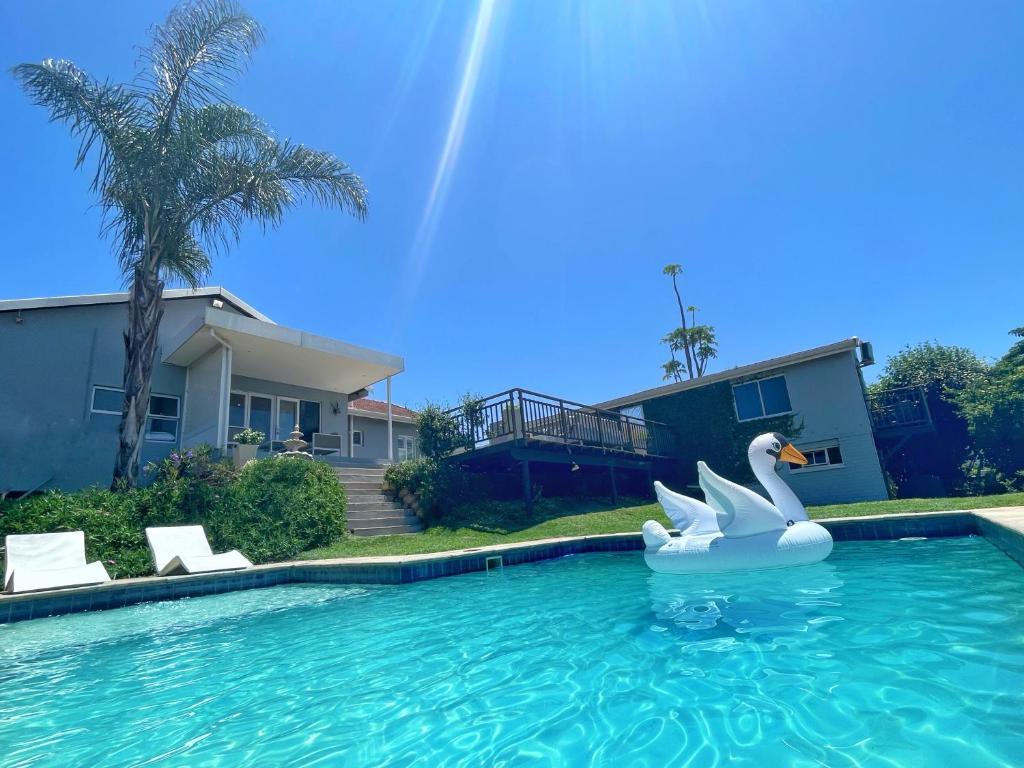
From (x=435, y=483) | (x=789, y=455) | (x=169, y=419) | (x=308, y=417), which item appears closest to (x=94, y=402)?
(x=169, y=419)

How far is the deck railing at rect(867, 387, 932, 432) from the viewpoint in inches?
559

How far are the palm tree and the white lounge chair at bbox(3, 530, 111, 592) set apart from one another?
7.09 feet

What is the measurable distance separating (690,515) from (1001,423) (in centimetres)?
1296

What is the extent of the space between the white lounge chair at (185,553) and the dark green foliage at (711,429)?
45.5ft

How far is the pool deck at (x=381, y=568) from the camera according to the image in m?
5.88

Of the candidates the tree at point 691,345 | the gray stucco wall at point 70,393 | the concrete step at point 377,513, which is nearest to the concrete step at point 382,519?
the concrete step at point 377,513

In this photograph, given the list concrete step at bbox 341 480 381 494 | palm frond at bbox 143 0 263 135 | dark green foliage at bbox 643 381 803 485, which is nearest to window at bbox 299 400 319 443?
concrete step at bbox 341 480 381 494

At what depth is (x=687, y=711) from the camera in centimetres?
230

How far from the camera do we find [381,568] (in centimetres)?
673

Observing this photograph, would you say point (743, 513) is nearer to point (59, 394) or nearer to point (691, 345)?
point (59, 394)

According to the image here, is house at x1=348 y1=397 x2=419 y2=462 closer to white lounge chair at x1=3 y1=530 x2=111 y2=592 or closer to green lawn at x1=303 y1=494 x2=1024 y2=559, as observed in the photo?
green lawn at x1=303 y1=494 x2=1024 y2=559

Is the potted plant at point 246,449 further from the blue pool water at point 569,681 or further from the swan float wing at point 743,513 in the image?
the swan float wing at point 743,513

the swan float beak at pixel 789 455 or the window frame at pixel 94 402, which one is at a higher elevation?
the window frame at pixel 94 402

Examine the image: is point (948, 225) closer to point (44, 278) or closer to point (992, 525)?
point (992, 525)
